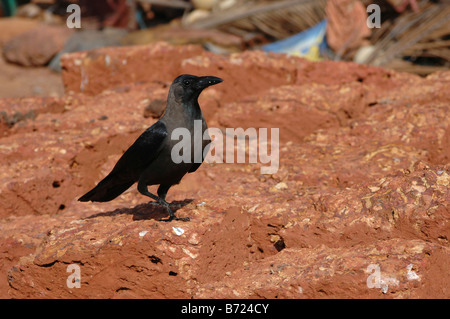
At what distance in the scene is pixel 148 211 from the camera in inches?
154

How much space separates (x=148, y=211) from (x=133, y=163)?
321 mm

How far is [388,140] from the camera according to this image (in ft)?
15.3

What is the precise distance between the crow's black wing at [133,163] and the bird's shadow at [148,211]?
13 cm

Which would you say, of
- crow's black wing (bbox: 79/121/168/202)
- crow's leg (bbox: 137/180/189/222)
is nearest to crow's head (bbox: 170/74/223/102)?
crow's black wing (bbox: 79/121/168/202)

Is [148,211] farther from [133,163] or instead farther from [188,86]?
[188,86]

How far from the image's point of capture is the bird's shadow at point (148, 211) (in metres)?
3.78

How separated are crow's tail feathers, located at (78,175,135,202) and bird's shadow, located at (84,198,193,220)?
3.9 inches

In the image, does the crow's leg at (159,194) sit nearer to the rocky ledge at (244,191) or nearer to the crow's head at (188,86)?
the rocky ledge at (244,191)

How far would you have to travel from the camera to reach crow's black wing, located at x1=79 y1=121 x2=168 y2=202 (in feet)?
12.3

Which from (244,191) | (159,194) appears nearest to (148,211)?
(159,194)
